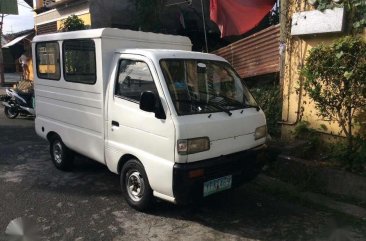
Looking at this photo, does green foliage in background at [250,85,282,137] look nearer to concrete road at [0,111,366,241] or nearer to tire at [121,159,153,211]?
concrete road at [0,111,366,241]

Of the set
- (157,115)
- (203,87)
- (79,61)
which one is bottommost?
(157,115)

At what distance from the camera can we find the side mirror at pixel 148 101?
398cm

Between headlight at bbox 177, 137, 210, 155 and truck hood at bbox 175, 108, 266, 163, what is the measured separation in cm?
3

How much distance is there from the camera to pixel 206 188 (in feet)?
13.5

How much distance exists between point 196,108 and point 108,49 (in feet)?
4.71

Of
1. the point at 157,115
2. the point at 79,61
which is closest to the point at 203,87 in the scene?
the point at 157,115

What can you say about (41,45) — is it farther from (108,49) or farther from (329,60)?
(329,60)

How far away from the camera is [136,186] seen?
4.62 metres

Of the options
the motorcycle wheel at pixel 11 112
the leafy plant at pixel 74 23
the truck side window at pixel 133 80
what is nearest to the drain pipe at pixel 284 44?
the truck side window at pixel 133 80

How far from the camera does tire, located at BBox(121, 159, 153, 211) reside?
439cm

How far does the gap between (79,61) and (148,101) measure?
1.77 meters

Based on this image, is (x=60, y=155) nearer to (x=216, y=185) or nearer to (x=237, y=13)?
(x=216, y=185)

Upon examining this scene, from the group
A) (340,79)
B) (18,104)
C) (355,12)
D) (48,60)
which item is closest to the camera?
(340,79)

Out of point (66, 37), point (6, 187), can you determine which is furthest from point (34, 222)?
point (66, 37)
